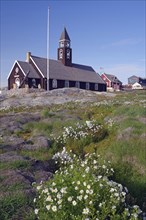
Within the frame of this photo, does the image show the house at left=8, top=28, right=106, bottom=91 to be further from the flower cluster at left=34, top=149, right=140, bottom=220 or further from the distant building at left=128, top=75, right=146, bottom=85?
the distant building at left=128, top=75, right=146, bottom=85

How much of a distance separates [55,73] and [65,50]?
26.1 feet

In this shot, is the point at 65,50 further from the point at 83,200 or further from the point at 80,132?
the point at 83,200

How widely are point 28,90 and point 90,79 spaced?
20.9m

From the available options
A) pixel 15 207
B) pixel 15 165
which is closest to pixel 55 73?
pixel 15 165

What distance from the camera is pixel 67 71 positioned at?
195ft

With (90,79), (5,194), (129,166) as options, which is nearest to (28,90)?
(90,79)

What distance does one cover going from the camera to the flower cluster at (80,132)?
11.3 meters

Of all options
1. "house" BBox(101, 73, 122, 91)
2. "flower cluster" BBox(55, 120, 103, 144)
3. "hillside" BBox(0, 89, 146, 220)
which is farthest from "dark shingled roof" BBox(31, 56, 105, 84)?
"flower cluster" BBox(55, 120, 103, 144)

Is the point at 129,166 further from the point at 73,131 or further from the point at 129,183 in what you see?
the point at 73,131

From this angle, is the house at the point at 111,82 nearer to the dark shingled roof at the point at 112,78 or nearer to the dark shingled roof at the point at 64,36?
the dark shingled roof at the point at 112,78

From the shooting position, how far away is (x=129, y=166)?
8938mm

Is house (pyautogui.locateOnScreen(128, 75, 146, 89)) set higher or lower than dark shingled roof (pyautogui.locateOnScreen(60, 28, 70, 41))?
lower

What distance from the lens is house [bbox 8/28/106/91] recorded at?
173 feet

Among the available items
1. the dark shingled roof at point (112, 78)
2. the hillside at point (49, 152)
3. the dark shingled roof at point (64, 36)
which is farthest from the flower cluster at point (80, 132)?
the dark shingled roof at point (112, 78)
